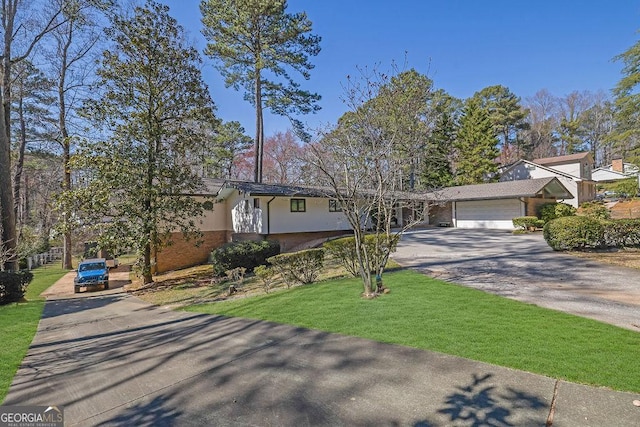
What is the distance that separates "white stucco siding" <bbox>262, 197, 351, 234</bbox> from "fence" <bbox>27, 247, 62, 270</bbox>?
16771 millimetres

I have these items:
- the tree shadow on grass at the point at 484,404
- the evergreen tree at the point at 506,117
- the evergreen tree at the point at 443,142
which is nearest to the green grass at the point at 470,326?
the tree shadow on grass at the point at 484,404

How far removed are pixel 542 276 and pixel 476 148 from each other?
1044 inches

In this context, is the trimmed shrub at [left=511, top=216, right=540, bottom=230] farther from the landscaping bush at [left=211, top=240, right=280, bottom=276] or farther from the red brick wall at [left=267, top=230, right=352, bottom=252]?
the landscaping bush at [left=211, top=240, right=280, bottom=276]

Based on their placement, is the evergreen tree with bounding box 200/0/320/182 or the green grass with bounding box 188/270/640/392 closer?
the green grass with bounding box 188/270/640/392

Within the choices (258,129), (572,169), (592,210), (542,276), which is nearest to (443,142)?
(572,169)

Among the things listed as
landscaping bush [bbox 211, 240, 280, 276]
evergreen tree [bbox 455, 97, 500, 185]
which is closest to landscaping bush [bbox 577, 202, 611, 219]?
evergreen tree [bbox 455, 97, 500, 185]

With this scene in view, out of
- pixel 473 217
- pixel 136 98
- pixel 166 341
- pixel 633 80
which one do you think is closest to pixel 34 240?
pixel 136 98

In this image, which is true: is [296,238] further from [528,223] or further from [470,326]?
[528,223]

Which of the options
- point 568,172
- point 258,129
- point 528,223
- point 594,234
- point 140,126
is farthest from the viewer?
point 568,172

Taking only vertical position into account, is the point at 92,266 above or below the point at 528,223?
below

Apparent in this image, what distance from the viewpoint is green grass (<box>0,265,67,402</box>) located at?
4621 mm

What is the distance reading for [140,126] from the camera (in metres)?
12.4

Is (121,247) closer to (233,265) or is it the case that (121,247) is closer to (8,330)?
(233,265)

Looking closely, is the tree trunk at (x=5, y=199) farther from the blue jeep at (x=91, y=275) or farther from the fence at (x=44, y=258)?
the fence at (x=44, y=258)
